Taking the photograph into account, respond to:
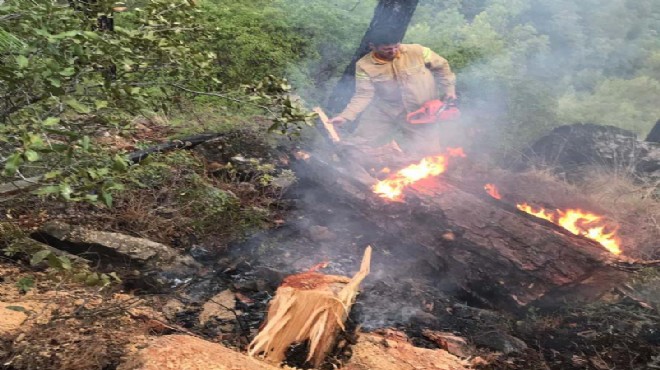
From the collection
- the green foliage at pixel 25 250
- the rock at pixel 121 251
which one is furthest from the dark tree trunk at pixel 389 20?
the green foliage at pixel 25 250

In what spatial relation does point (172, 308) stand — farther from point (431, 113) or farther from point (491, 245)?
point (431, 113)

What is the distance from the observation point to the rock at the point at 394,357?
297 cm

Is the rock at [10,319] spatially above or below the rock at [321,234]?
above

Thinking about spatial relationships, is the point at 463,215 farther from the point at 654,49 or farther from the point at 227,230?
the point at 654,49

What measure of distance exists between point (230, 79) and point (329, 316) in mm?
5431

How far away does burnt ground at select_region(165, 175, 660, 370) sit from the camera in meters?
3.41

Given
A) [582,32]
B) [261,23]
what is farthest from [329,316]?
[582,32]

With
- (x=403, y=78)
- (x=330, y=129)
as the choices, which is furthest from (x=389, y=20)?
(x=330, y=129)

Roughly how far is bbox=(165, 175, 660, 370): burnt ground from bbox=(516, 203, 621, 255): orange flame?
70 centimetres

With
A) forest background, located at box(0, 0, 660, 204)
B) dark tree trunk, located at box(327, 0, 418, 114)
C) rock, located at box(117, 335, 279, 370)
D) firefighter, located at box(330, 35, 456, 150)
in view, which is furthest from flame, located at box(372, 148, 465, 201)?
rock, located at box(117, 335, 279, 370)

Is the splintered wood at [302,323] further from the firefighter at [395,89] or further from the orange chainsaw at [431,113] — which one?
the orange chainsaw at [431,113]

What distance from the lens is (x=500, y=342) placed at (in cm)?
353

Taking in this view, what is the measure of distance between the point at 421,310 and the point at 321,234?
60.6 inches

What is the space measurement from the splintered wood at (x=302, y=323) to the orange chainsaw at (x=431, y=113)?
4.54 meters
